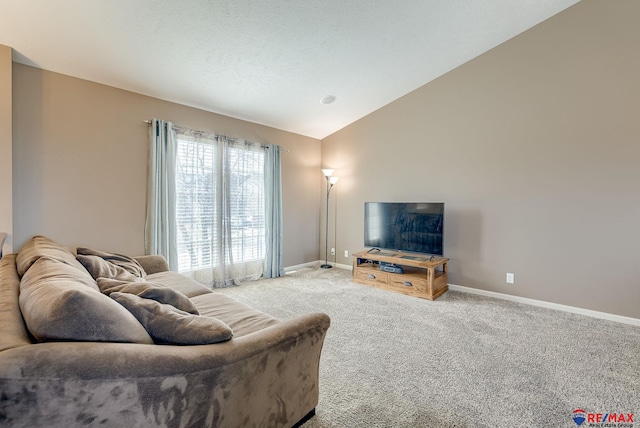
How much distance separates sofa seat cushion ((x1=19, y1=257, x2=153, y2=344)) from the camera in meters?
0.94

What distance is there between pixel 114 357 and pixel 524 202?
4.26 metres

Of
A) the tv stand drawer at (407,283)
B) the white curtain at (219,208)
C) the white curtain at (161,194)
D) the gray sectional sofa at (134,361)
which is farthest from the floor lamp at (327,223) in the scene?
the gray sectional sofa at (134,361)

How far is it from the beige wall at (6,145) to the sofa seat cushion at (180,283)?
1275 millimetres

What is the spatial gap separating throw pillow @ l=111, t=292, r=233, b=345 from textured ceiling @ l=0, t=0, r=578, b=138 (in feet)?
8.13

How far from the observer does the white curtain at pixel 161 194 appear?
11.6 ft

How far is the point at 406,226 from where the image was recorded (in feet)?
13.8

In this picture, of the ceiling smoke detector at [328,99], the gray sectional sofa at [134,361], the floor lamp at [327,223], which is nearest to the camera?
the gray sectional sofa at [134,361]

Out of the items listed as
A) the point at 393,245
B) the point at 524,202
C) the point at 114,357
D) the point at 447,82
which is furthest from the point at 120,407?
the point at 447,82

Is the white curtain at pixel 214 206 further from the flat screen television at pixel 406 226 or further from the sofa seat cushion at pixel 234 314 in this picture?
the sofa seat cushion at pixel 234 314

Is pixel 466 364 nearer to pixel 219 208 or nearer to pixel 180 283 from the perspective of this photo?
pixel 180 283

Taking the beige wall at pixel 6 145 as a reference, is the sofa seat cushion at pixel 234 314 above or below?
below

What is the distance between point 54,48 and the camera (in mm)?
2643

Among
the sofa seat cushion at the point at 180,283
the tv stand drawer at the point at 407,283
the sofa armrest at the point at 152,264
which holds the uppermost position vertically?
the sofa armrest at the point at 152,264

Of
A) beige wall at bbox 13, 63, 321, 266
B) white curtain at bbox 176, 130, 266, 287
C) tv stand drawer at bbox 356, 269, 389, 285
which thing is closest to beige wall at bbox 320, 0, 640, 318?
tv stand drawer at bbox 356, 269, 389, 285
